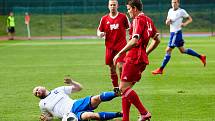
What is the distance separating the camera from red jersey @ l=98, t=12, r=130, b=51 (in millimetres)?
13281

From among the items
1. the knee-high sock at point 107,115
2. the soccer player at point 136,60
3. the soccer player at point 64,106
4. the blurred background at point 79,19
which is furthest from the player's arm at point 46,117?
the blurred background at point 79,19

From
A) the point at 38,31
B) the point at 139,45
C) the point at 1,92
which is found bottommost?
the point at 38,31

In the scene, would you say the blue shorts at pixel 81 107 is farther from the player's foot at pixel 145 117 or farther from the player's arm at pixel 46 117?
the player's foot at pixel 145 117

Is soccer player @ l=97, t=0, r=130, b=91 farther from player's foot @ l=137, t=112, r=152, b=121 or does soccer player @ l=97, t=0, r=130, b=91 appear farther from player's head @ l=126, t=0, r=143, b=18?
player's foot @ l=137, t=112, r=152, b=121

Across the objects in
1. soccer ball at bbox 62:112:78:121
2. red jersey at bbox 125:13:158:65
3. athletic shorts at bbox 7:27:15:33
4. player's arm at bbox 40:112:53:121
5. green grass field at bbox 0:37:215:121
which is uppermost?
red jersey at bbox 125:13:158:65

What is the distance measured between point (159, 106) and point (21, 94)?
3.75m

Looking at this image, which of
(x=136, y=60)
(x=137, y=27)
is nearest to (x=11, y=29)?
(x=136, y=60)

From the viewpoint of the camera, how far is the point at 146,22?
973 centimetres

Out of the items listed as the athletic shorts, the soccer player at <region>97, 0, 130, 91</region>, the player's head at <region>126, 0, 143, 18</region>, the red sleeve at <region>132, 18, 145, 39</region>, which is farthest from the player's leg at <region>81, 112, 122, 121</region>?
the athletic shorts

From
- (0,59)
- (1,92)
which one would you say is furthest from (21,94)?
(0,59)

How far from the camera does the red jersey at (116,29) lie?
43.6ft

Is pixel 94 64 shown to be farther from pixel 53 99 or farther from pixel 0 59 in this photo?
pixel 53 99

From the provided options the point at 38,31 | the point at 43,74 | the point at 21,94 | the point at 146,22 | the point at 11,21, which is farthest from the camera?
the point at 38,31

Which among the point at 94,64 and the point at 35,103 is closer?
the point at 35,103
